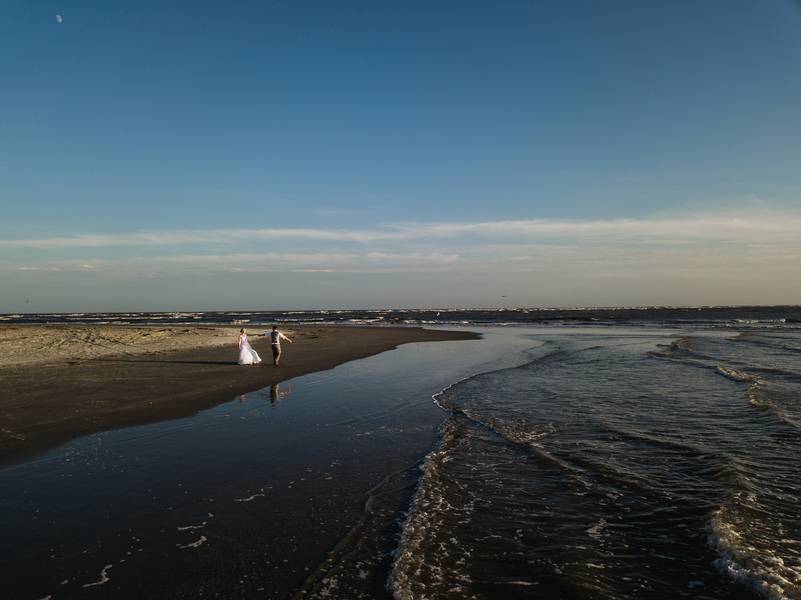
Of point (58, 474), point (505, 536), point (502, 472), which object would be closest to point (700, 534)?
point (505, 536)

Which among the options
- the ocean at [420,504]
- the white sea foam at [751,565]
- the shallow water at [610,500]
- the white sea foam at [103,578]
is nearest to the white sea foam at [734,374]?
the shallow water at [610,500]

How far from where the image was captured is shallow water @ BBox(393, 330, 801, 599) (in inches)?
215

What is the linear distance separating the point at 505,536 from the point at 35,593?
511 centimetres

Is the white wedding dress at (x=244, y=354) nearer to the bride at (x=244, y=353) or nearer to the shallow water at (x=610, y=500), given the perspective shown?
the bride at (x=244, y=353)

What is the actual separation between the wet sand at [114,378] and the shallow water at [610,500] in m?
7.76

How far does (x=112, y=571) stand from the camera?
5.32 m

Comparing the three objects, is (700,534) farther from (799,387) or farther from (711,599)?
(799,387)

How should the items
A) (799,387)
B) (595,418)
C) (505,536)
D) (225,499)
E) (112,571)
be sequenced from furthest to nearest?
(799,387), (595,418), (225,499), (505,536), (112,571)

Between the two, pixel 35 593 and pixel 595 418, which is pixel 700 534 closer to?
pixel 595 418

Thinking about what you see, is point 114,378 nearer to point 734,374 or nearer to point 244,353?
point 244,353

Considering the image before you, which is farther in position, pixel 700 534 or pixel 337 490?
pixel 337 490

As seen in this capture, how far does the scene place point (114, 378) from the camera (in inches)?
724

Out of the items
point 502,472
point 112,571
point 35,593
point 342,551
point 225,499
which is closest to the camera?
point 35,593

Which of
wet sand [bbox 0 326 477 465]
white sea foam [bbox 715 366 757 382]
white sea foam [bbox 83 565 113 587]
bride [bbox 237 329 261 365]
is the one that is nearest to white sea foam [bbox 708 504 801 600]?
white sea foam [bbox 83 565 113 587]
